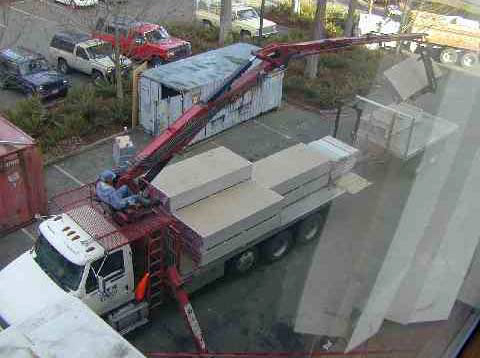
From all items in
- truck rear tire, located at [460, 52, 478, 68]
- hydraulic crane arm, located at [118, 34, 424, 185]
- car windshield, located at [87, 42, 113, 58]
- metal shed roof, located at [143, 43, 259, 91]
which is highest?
truck rear tire, located at [460, 52, 478, 68]

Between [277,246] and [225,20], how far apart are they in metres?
11.5

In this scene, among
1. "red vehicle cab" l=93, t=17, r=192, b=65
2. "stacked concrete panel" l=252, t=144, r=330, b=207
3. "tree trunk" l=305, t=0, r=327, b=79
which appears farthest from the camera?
"red vehicle cab" l=93, t=17, r=192, b=65

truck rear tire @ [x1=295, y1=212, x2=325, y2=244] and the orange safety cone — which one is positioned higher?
the orange safety cone

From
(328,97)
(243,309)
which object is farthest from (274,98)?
(243,309)

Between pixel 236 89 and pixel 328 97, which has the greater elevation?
pixel 236 89

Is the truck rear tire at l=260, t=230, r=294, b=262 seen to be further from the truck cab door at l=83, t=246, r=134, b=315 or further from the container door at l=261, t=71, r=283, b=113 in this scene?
the container door at l=261, t=71, r=283, b=113

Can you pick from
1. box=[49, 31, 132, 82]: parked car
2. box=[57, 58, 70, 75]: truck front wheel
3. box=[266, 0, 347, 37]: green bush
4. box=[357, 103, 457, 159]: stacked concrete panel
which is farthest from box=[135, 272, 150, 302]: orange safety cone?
box=[266, 0, 347, 37]: green bush

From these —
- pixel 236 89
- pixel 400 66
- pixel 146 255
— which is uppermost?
pixel 236 89

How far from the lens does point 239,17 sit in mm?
20219

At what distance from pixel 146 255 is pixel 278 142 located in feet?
22.4

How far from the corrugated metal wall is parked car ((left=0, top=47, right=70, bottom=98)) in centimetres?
298

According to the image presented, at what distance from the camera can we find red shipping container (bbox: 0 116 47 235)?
8.92m

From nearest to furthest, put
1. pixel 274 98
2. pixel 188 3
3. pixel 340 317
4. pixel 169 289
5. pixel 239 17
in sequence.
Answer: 1. pixel 340 317
2. pixel 169 289
3. pixel 274 98
4. pixel 239 17
5. pixel 188 3

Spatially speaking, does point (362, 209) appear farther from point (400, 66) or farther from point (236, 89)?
point (400, 66)
